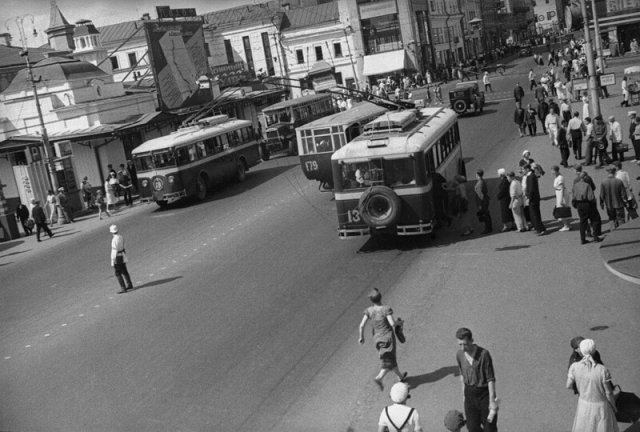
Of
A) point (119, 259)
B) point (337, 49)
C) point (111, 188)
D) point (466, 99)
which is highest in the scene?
point (337, 49)

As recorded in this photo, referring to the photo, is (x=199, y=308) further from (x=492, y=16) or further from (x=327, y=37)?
(x=492, y=16)

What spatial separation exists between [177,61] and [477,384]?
36597 mm

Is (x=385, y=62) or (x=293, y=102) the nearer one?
(x=293, y=102)

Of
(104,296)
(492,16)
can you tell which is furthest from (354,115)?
(492,16)

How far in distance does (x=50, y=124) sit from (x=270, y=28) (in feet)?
132

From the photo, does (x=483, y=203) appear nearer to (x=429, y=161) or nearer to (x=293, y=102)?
(x=429, y=161)

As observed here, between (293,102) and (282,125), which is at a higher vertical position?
(293,102)

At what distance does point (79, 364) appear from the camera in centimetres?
1279

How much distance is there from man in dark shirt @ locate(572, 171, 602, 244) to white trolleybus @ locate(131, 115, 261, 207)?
15447 mm

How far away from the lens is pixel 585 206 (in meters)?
15.4

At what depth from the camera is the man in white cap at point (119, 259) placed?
658 inches

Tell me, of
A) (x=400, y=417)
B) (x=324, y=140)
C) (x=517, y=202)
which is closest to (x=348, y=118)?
(x=324, y=140)

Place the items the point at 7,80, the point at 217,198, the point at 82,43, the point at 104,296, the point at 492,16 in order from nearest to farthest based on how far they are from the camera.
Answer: the point at 104,296 → the point at 217,198 → the point at 7,80 → the point at 82,43 → the point at 492,16

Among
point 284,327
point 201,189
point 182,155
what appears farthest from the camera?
point 201,189
